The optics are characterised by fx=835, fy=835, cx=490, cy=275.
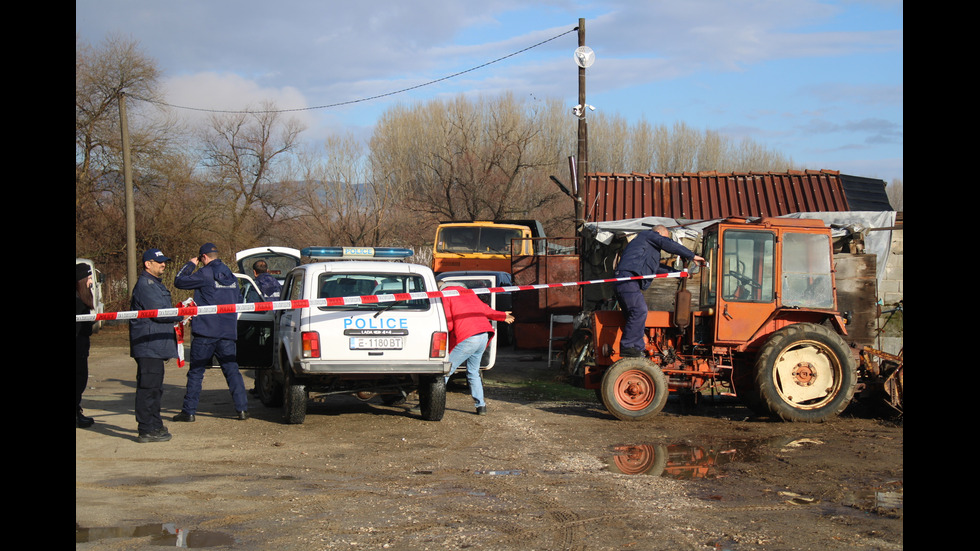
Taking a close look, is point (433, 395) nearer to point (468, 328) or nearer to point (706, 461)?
point (468, 328)

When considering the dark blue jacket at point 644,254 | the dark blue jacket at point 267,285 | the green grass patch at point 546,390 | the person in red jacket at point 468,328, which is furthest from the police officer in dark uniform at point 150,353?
the green grass patch at point 546,390

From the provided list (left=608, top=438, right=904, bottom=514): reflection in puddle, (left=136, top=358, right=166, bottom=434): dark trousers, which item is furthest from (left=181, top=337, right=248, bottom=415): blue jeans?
(left=608, top=438, right=904, bottom=514): reflection in puddle

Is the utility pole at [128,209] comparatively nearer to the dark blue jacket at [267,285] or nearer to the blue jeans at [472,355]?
the dark blue jacket at [267,285]

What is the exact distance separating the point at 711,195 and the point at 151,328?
1471cm

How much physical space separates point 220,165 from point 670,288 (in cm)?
3442

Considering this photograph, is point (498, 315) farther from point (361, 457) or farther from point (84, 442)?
point (84, 442)

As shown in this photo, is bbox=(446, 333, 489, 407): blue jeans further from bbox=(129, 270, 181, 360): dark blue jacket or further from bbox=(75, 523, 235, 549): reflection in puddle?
bbox=(75, 523, 235, 549): reflection in puddle

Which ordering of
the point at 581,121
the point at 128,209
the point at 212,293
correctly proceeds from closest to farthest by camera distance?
the point at 212,293
the point at 581,121
the point at 128,209

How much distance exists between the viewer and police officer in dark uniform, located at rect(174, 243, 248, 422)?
9438 millimetres

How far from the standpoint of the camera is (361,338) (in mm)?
8984

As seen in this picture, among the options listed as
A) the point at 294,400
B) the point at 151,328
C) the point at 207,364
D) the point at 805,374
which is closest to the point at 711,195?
the point at 805,374

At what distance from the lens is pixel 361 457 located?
7.74 meters
